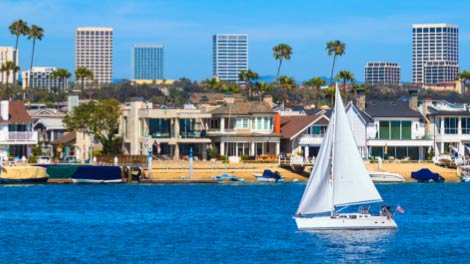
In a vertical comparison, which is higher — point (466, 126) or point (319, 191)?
point (466, 126)

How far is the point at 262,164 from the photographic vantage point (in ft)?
359

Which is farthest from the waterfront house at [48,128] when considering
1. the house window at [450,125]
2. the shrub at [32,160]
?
the house window at [450,125]

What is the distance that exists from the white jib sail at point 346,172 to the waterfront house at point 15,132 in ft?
185

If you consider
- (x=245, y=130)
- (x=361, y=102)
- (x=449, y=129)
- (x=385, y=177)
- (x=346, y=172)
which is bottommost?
(x=385, y=177)

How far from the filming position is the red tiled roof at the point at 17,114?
115 metres

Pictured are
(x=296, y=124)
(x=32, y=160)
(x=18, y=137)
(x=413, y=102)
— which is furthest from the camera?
(x=413, y=102)

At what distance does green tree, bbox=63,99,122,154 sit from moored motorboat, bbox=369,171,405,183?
86.3ft

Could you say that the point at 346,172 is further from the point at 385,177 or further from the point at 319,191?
the point at 385,177

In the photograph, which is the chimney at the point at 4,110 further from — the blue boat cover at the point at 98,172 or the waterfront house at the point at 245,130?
the waterfront house at the point at 245,130

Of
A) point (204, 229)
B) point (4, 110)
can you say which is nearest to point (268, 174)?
point (4, 110)

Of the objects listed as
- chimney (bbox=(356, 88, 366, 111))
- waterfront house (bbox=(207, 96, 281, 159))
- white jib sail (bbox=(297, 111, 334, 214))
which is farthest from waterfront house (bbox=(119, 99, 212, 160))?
white jib sail (bbox=(297, 111, 334, 214))

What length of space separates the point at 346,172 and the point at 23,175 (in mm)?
45814

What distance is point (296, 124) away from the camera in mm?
118625

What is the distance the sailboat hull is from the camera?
62.5 m
